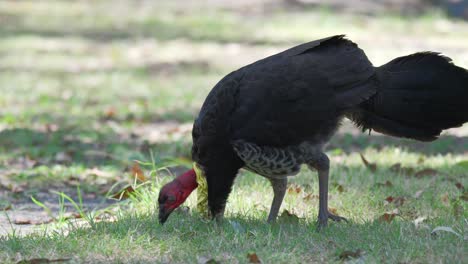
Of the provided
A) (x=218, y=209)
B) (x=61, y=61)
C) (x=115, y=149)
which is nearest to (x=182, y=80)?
(x=61, y=61)

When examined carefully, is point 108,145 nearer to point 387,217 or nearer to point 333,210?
point 333,210

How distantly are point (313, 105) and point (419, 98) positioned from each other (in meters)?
0.68

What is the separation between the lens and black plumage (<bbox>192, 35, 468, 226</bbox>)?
208 inches

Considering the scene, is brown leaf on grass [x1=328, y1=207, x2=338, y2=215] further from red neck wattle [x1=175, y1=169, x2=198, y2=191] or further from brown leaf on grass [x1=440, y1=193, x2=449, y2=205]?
red neck wattle [x1=175, y1=169, x2=198, y2=191]

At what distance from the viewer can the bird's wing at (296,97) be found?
527 cm

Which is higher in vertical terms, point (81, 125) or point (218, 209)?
point (218, 209)

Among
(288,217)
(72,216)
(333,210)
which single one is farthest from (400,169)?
(72,216)

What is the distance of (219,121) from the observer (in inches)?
209

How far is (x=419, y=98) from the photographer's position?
5.39 meters

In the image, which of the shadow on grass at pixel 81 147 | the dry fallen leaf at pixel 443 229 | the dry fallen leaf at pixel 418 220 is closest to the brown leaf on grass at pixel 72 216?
the shadow on grass at pixel 81 147

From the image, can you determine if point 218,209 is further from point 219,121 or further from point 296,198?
point 296,198

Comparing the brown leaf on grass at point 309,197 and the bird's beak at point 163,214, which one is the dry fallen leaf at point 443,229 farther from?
the bird's beak at point 163,214

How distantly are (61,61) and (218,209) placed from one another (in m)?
9.29

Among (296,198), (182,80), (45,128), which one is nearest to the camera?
(296,198)
